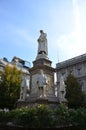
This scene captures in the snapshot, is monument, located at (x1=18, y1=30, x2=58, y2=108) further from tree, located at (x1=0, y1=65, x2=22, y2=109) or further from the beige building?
the beige building

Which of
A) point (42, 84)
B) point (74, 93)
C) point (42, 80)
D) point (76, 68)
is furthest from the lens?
point (76, 68)

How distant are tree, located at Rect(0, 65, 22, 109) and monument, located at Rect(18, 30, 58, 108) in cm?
461

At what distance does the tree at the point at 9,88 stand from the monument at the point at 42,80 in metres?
4.61

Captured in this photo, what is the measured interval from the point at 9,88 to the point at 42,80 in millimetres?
9093

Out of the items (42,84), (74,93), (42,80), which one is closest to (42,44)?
(42,80)

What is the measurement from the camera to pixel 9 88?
26266 mm

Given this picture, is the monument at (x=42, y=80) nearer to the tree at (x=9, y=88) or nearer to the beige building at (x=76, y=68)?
the tree at (x=9, y=88)

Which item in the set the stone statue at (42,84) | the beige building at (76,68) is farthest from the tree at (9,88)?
the beige building at (76,68)

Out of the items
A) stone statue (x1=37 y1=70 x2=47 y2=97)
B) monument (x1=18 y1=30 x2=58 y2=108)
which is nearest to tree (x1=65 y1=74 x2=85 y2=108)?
monument (x1=18 y1=30 x2=58 y2=108)

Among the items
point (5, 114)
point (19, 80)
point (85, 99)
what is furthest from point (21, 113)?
point (85, 99)

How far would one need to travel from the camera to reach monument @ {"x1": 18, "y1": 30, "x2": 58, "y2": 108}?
60.5 ft

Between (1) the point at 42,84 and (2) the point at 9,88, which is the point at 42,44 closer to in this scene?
(1) the point at 42,84

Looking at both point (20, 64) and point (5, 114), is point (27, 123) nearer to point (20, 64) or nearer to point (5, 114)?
point (5, 114)

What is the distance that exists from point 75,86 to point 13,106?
458 inches
